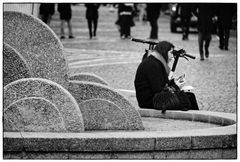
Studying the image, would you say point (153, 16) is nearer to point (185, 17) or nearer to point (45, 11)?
point (185, 17)

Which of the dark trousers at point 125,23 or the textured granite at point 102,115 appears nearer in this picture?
the textured granite at point 102,115

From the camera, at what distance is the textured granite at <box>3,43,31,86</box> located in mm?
7914

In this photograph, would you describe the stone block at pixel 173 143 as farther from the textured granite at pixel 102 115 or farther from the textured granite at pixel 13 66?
the textured granite at pixel 13 66

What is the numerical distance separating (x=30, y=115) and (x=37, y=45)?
1.15 metres

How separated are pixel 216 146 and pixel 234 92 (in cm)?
586

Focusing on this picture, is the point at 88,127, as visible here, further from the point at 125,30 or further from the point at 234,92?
the point at 125,30

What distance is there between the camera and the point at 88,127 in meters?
8.03

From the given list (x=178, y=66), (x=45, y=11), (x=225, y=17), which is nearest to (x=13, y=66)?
(x=178, y=66)

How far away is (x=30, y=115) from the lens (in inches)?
289

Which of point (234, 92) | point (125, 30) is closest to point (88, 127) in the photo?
point (234, 92)

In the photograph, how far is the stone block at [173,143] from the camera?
721 centimetres

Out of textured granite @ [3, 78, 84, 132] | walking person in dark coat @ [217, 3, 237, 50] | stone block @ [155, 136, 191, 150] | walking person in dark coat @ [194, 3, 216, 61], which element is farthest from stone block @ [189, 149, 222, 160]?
walking person in dark coat @ [217, 3, 237, 50]

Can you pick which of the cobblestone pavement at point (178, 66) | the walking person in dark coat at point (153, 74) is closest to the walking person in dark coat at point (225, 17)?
the cobblestone pavement at point (178, 66)

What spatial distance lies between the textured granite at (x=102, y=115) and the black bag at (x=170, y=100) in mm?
931
